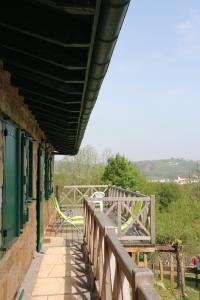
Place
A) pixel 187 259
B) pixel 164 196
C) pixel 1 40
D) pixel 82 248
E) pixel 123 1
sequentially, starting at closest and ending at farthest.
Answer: pixel 123 1 → pixel 1 40 → pixel 82 248 → pixel 187 259 → pixel 164 196

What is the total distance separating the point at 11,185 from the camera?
3.72m

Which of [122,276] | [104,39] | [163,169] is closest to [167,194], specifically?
[122,276]

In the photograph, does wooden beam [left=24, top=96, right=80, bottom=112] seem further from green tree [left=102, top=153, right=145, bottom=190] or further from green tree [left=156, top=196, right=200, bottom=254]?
green tree [left=156, top=196, right=200, bottom=254]

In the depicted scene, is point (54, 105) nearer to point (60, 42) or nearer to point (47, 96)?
point (47, 96)

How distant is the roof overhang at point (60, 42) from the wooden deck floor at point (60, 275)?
226 cm

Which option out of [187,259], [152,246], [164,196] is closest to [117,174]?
[187,259]

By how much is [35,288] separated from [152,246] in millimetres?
4212

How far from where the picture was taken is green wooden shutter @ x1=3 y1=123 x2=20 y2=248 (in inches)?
134

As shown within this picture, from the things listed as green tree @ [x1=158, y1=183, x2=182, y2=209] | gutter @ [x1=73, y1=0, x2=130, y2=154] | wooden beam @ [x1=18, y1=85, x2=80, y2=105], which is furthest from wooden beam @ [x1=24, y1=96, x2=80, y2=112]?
green tree @ [x1=158, y1=183, x2=182, y2=209]

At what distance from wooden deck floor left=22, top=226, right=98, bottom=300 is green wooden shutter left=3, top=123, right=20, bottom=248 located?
1.12 m

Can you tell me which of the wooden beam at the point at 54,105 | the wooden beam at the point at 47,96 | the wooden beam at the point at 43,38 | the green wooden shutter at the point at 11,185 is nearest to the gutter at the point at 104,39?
the wooden beam at the point at 43,38

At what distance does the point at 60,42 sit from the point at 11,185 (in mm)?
1729

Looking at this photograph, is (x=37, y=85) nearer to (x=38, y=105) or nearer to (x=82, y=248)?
(x=38, y=105)

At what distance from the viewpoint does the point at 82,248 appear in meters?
7.23
